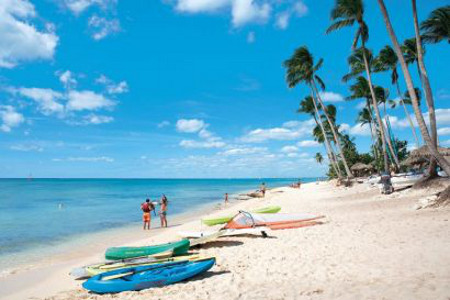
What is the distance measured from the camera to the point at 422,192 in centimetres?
1575

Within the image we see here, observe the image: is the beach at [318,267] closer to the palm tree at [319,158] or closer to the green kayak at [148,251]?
the green kayak at [148,251]

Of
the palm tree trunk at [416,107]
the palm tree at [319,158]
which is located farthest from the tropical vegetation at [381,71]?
the palm tree at [319,158]

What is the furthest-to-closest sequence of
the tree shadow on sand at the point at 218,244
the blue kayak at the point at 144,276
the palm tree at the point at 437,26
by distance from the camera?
the palm tree at the point at 437,26, the tree shadow on sand at the point at 218,244, the blue kayak at the point at 144,276

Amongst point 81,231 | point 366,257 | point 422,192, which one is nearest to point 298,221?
point 366,257

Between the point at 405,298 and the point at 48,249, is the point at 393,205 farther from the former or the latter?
the point at 48,249

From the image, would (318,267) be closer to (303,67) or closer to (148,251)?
(148,251)

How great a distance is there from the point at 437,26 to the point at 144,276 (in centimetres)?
1759

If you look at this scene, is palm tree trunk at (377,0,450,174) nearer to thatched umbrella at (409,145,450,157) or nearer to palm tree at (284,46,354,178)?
thatched umbrella at (409,145,450,157)

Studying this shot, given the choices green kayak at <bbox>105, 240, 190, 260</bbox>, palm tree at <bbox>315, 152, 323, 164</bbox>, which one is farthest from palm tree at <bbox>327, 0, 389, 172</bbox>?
palm tree at <bbox>315, 152, 323, 164</bbox>

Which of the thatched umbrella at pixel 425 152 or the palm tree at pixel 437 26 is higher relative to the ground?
the palm tree at pixel 437 26

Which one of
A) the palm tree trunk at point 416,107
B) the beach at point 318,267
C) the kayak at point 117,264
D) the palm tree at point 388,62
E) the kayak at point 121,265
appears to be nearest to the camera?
the beach at point 318,267

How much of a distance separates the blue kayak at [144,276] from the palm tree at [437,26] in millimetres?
16057

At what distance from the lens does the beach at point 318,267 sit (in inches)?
196

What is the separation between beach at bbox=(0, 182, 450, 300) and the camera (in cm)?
499
